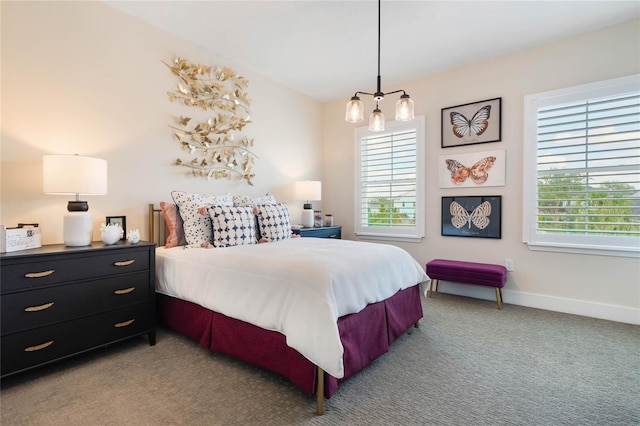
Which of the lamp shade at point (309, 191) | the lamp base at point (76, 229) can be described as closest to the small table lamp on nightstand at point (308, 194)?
the lamp shade at point (309, 191)

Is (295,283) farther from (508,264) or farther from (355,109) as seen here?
(508,264)

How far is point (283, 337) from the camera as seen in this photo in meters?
1.74

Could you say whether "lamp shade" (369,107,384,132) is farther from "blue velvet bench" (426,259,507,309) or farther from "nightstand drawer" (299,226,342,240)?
"blue velvet bench" (426,259,507,309)

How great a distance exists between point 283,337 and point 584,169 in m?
3.25

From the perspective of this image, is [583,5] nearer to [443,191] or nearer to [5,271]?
[443,191]

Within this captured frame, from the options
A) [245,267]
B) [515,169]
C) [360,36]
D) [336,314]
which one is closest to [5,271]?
[245,267]

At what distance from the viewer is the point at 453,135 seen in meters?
3.68

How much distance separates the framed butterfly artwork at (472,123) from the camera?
3.39 meters

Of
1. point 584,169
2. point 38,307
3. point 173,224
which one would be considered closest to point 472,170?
point 584,169

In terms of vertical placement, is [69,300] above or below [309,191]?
below

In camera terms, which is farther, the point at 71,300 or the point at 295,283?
the point at 71,300

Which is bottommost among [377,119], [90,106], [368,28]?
[377,119]

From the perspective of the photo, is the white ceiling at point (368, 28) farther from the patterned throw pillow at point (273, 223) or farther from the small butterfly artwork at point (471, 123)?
the patterned throw pillow at point (273, 223)

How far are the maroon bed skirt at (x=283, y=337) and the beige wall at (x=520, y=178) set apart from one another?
1.50 metres
